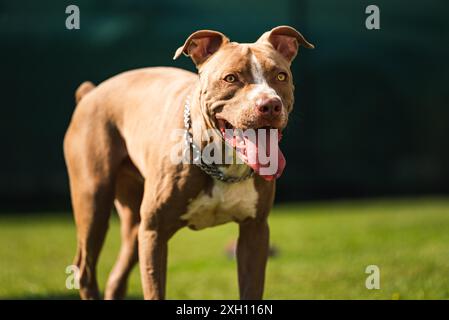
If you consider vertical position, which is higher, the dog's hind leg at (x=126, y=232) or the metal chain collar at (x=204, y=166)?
the metal chain collar at (x=204, y=166)

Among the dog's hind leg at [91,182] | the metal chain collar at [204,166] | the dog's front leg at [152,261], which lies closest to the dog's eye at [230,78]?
the metal chain collar at [204,166]

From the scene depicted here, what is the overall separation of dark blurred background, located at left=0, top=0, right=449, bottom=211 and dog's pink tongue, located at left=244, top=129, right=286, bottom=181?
18.4 ft

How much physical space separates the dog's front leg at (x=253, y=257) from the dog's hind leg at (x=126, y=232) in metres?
1.01

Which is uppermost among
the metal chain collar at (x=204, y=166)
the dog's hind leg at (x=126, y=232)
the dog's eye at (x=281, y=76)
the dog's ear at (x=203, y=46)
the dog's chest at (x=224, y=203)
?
the dog's ear at (x=203, y=46)

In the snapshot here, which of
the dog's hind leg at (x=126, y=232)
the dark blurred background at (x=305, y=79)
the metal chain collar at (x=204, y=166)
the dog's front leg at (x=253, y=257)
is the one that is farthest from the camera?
the dark blurred background at (x=305, y=79)

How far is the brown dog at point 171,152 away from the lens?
150 inches

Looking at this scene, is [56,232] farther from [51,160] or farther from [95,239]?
[95,239]

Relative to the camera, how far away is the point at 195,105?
414 centimetres

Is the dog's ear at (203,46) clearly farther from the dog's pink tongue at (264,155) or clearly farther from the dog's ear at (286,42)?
the dog's pink tongue at (264,155)

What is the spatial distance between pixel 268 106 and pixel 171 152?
2.49ft

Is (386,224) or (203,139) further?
(386,224)

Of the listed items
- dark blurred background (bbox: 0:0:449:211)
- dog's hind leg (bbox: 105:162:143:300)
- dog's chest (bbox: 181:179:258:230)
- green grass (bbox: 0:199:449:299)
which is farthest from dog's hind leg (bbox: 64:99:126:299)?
dark blurred background (bbox: 0:0:449:211)
